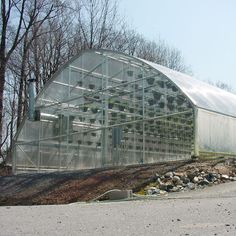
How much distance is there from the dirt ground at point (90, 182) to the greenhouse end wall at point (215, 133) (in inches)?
53.8

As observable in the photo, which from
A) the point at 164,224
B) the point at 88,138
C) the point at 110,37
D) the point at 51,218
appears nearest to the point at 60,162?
the point at 88,138

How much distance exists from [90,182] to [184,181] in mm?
4334

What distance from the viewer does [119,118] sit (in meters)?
26.0

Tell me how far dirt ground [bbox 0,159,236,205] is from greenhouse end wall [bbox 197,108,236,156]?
1.37 meters

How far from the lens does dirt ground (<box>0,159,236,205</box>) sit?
19.5 m

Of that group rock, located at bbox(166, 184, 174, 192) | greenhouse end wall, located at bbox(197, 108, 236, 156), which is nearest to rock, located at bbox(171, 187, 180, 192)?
rock, located at bbox(166, 184, 174, 192)

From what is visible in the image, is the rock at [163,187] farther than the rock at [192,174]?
No

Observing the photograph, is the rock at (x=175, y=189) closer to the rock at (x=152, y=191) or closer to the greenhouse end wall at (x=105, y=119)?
the rock at (x=152, y=191)

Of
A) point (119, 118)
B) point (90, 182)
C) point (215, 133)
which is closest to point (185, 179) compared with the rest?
point (90, 182)

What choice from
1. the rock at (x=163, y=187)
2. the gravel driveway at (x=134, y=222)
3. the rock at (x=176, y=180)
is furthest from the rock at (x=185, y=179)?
the gravel driveway at (x=134, y=222)

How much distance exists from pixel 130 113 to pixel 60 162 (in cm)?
592

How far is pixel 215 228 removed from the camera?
8258mm

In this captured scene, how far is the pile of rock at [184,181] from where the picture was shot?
18.0 metres

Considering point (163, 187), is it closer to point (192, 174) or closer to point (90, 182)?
point (192, 174)
